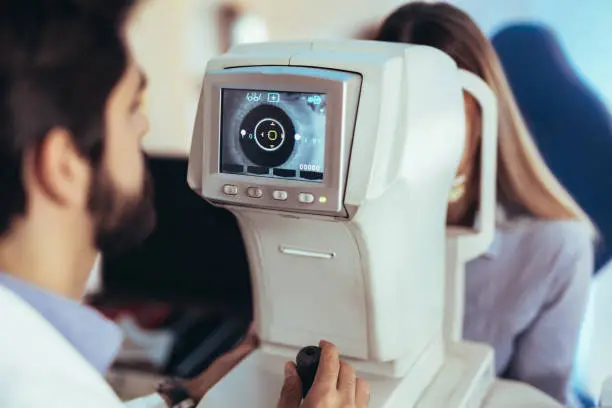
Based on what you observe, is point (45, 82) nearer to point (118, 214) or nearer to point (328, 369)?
point (118, 214)

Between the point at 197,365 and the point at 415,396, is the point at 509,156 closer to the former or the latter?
the point at 415,396

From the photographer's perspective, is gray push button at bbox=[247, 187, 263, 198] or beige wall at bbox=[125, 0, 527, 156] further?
beige wall at bbox=[125, 0, 527, 156]

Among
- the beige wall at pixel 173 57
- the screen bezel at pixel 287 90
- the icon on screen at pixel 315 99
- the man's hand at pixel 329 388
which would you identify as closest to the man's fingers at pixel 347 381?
the man's hand at pixel 329 388

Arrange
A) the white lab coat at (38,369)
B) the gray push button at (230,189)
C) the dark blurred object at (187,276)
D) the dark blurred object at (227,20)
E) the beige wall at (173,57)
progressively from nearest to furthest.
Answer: the white lab coat at (38,369), the gray push button at (230,189), the dark blurred object at (227,20), the beige wall at (173,57), the dark blurred object at (187,276)

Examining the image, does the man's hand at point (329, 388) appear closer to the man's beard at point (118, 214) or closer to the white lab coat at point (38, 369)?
the white lab coat at point (38, 369)

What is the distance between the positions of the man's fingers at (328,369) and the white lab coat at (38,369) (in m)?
0.21

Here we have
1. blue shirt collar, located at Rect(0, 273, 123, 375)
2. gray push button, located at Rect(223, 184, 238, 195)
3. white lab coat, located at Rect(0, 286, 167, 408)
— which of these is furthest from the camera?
blue shirt collar, located at Rect(0, 273, 123, 375)

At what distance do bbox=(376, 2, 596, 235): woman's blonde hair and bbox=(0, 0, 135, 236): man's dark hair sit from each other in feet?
1.39

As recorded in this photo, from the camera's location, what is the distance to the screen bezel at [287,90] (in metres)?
0.70

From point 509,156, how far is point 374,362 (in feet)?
1.22

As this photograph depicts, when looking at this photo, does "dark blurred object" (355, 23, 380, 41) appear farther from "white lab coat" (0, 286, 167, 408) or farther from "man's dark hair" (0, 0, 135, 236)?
"white lab coat" (0, 286, 167, 408)

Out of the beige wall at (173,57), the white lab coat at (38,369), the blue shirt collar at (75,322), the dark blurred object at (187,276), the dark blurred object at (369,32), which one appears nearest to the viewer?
the white lab coat at (38,369)

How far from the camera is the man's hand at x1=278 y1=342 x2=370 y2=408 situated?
2.34ft

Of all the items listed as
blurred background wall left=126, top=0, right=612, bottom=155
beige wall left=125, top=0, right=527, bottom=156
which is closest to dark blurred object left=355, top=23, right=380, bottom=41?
blurred background wall left=126, top=0, right=612, bottom=155
